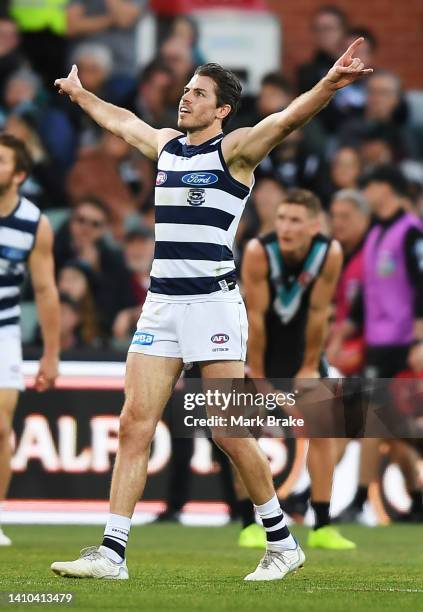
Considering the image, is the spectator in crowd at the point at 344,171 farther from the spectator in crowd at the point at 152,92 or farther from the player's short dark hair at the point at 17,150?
the player's short dark hair at the point at 17,150

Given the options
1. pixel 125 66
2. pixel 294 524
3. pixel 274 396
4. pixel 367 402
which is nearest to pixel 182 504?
pixel 294 524

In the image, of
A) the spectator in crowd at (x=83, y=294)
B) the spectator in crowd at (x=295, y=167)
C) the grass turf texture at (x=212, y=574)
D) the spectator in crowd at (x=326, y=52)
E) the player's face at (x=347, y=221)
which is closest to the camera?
the grass turf texture at (x=212, y=574)

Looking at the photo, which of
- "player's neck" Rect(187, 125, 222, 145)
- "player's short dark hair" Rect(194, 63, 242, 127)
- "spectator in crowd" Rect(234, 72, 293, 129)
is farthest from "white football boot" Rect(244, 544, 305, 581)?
"spectator in crowd" Rect(234, 72, 293, 129)

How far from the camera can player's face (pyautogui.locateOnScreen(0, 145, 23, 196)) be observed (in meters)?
11.2

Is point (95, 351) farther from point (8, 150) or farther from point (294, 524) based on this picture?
point (8, 150)

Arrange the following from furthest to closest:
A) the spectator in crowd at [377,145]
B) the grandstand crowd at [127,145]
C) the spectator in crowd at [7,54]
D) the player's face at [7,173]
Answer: the spectator in crowd at [7,54] → the spectator in crowd at [377,145] → the grandstand crowd at [127,145] → the player's face at [7,173]

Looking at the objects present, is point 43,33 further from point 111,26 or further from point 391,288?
point 391,288

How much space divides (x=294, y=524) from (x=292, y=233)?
10.7 feet

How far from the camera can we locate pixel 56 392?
14.0 metres

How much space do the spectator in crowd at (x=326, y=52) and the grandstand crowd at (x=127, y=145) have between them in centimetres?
2

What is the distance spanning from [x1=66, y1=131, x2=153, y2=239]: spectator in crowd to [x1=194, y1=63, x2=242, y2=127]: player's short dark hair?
28.2 feet

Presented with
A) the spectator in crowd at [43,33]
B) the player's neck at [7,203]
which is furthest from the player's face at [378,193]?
the spectator in crowd at [43,33]

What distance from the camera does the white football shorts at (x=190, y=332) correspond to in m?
8.47

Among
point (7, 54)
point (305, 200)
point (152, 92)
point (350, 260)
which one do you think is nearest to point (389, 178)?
point (350, 260)
